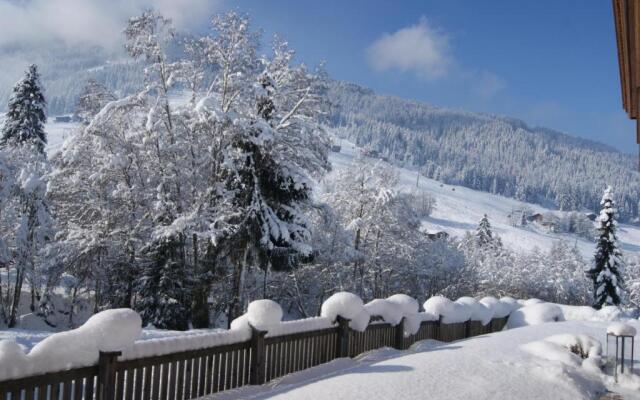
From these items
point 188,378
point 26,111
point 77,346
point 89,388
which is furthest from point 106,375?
point 26,111

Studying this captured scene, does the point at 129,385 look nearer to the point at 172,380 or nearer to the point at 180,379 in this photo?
the point at 172,380

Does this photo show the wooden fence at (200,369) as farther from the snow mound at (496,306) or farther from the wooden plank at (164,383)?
the snow mound at (496,306)

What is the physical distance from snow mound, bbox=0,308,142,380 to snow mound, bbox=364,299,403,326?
6.94 metres

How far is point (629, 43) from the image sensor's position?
3.69m

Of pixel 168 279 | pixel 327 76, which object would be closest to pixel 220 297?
pixel 168 279

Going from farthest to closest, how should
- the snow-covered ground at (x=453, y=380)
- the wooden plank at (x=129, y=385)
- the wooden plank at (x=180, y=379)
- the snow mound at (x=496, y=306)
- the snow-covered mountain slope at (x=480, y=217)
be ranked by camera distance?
1. the snow-covered mountain slope at (x=480, y=217)
2. the snow mound at (x=496, y=306)
3. the wooden plank at (x=180, y=379)
4. the snow-covered ground at (x=453, y=380)
5. the wooden plank at (x=129, y=385)

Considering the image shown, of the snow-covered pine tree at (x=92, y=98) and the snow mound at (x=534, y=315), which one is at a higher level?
the snow-covered pine tree at (x=92, y=98)

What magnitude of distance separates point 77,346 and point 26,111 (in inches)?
1290

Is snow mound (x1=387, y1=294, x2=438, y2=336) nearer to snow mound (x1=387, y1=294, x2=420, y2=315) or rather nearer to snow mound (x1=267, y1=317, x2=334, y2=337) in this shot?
snow mound (x1=387, y1=294, x2=420, y2=315)

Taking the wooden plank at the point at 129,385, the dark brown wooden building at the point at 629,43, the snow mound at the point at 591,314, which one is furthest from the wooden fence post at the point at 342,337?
the snow mound at the point at 591,314

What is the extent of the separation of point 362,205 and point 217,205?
16817mm

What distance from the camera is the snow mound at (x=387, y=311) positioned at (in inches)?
472

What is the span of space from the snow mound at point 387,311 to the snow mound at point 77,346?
6.94 metres

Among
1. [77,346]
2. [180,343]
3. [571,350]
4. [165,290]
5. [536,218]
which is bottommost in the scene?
[165,290]
